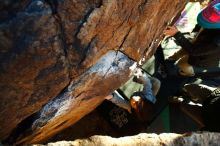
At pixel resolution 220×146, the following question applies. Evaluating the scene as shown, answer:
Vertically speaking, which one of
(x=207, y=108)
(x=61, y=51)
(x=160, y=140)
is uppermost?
(x=61, y=51)

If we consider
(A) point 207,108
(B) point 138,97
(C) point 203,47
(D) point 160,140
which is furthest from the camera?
(B) point 138,97

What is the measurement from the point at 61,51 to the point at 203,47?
8.38 feet

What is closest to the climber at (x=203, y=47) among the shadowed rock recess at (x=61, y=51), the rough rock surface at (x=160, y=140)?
the shadowed rock recess at (x=61, y=51)

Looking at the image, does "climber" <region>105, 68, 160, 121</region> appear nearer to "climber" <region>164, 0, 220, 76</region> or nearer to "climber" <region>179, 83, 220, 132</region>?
"climber" <region>179, 83, 220, 132</region>

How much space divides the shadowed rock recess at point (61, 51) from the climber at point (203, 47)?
105 centimetres

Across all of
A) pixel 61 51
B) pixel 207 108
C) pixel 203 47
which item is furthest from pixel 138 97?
pixel 61 51

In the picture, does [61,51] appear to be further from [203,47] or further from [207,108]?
[203,47]

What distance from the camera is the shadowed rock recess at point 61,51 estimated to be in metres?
2.00

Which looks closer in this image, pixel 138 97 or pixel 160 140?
pixel 160 140

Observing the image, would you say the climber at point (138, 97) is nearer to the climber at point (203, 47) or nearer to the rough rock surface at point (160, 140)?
the climber at point (203, 47)

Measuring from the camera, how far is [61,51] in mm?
2229

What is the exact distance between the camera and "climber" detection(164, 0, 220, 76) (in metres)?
3.96

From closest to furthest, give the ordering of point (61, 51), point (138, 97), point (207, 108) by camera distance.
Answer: point (61, 51) → point (207, 108) → point (138, 97)

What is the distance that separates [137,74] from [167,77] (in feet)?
2.37
